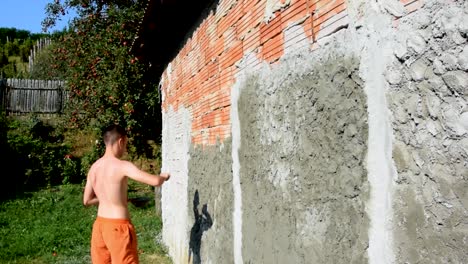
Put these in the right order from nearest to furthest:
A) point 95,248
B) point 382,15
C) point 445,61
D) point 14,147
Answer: point 445,61 → point 382,15 → point 95,248 → point 14,147

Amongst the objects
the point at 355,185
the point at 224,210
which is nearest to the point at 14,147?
the point at 224,210

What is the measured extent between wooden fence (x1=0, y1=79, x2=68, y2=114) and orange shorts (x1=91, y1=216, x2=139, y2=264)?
49.7ft

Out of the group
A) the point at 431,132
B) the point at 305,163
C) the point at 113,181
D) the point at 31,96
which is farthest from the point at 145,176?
the point at 31,96

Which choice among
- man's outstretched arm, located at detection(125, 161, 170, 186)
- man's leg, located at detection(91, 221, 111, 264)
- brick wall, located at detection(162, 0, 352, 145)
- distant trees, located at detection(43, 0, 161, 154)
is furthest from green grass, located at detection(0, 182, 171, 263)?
man's outstretched arm, located at detection(125, 161, 170, 186)

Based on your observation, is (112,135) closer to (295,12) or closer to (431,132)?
(295,12)

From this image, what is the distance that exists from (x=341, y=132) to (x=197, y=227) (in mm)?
3147

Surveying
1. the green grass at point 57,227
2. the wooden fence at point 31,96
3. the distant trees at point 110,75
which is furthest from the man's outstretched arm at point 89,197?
the wooden fence at point 31,96

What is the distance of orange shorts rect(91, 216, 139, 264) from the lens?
4371 millimetres

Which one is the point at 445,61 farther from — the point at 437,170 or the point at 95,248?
the point at 95,248

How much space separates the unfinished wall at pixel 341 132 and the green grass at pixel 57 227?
4.34 meters

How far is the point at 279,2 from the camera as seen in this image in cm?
283

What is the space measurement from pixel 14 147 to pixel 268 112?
45.2 ft

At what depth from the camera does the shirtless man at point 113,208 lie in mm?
4379

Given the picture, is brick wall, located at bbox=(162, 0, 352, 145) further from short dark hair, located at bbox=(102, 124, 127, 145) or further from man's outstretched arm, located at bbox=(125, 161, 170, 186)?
short dark hair, located at bbox=(102, 124, 127, 145)
